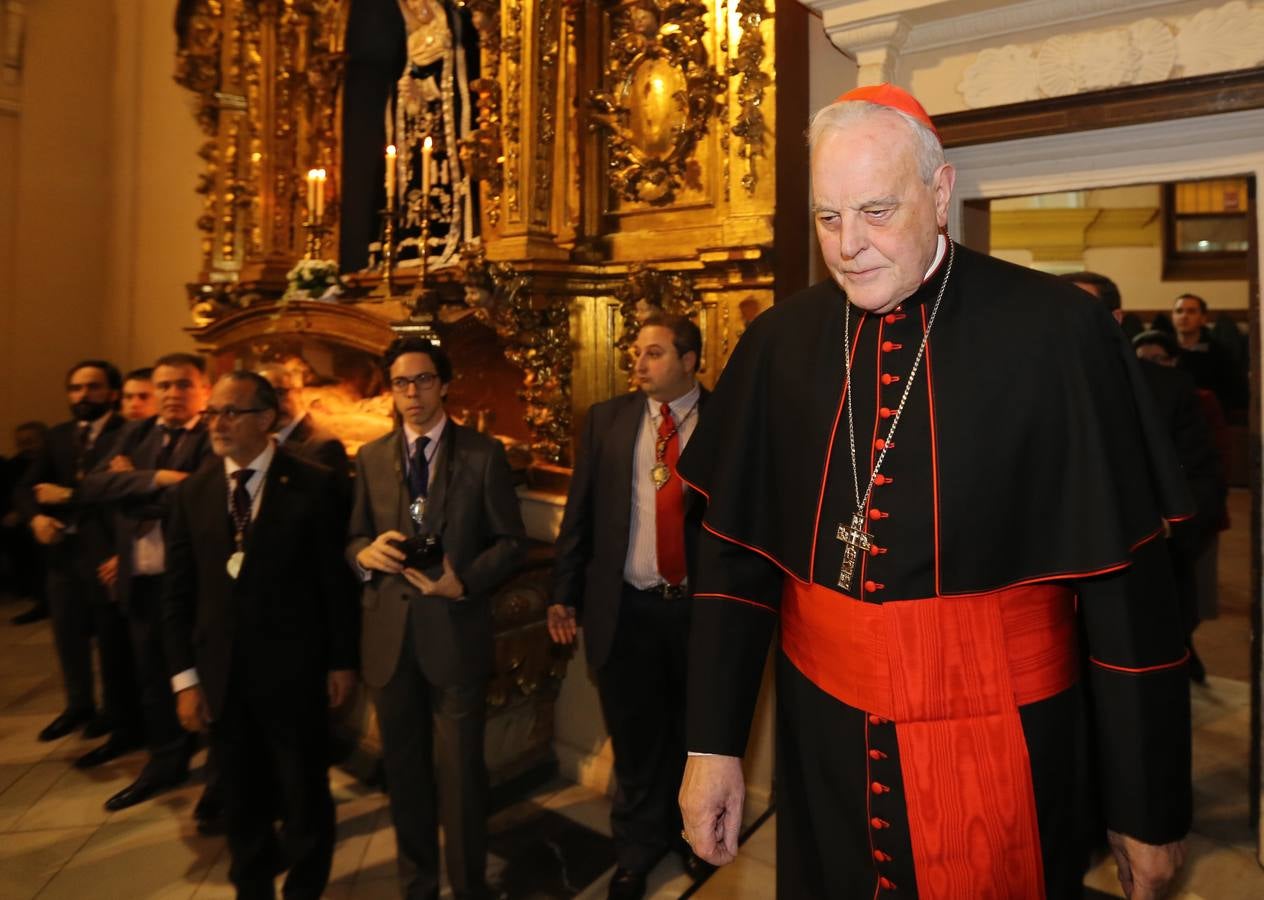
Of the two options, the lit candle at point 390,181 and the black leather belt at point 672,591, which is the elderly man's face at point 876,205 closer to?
the black leather belt at point 672,591

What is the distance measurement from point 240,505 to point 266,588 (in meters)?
0.31

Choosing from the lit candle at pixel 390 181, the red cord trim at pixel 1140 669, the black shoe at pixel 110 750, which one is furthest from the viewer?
the lit candle at pixel 390 181

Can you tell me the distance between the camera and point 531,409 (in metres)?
4.23

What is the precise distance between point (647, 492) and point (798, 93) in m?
1.84

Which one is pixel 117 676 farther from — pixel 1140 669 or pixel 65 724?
pixel 1140 669

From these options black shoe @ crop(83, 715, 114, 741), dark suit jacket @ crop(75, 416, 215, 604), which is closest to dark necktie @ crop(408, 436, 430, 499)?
dark suit jacket @ crop(75, 416, 215, 604)

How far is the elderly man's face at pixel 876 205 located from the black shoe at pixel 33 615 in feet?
25.1

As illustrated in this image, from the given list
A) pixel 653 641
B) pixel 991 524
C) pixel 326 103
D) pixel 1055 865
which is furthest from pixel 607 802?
pixel 326 103

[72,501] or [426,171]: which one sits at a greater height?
[426,171]

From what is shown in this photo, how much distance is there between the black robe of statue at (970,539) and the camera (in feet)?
4.58

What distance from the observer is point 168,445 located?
13.3ft

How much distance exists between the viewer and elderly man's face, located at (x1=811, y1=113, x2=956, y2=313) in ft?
4.56

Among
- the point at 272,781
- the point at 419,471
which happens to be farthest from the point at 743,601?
the point at 272,781

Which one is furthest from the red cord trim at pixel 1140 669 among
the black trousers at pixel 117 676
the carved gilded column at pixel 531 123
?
the black trousers at pixel 117 676
